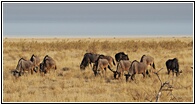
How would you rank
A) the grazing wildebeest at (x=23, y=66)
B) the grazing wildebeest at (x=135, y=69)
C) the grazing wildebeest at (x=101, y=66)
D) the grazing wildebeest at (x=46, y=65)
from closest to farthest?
the grazing wildebeest at (x=135, y=69) → the grazing wildebeest at (x=23, y=66) → the grazing wildebeest at (x=101, y=66) → the grazing wildebeest at (x=46, y=65)

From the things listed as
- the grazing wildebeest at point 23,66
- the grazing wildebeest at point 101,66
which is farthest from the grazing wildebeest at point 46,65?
the grazing wildebeest at point 101,66

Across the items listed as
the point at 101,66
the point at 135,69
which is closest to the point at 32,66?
the point at 101,66

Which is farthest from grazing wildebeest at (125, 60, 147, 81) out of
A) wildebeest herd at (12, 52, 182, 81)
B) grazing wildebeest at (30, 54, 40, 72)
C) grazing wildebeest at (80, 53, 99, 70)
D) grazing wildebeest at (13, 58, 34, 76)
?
grazing wildebeest at (30, 54, 40, 72)

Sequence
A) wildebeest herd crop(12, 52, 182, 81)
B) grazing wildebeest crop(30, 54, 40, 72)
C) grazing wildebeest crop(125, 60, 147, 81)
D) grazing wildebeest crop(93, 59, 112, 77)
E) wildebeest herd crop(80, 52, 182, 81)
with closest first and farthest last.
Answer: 1. grazing wildebeest crop(125, 60, 147, 81)
2. wildebeest herd crop(80, 52, 182, 81)
3. wildebeest herd crop(12, 52, 182, 81)
4. grazing wildebeest crop(93, 59, 112, 77)
5. grazing wildebeest crop(30, 54, 40, 72)

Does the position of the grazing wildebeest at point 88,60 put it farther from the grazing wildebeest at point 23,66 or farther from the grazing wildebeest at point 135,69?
the grazing wildebeest at point 135,69

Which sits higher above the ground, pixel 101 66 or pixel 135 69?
pixel 101 66

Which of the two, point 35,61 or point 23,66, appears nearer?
point 23,66

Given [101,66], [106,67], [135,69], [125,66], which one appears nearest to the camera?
[135,69]

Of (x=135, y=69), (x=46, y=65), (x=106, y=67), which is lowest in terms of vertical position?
(x=135, y=69)

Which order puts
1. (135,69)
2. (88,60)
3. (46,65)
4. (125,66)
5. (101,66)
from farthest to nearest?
(88,60) < (46,65) < (101,66) < (125,66) < (135,69)

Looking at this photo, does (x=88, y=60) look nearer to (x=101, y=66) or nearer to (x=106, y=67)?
(x=106, y=67)

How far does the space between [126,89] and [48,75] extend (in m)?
4.52

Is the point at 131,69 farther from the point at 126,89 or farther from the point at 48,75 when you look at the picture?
the point at 48,75

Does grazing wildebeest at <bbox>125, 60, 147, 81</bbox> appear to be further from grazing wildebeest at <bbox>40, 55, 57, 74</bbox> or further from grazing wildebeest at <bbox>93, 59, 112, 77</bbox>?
grazing wildebeest at <bbox>40, 55, 57, 74</bbox>
